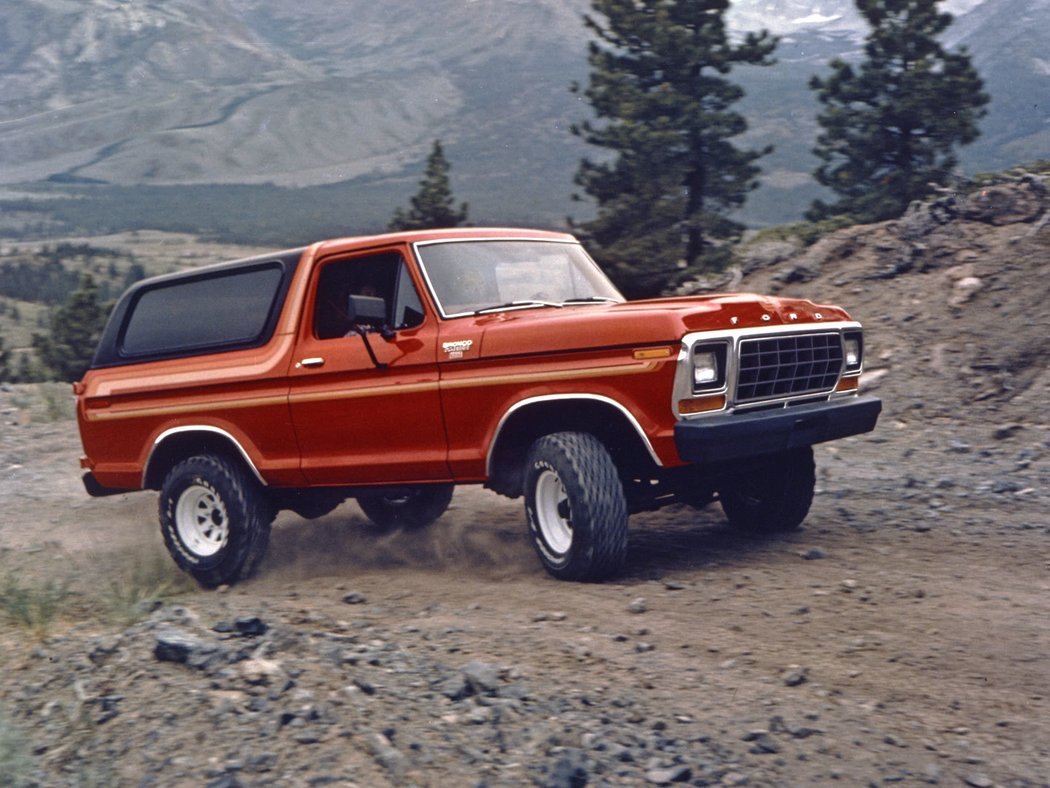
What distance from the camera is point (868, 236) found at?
15586mm

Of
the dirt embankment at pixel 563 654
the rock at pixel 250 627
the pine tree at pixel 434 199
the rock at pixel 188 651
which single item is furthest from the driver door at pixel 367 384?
the pine tree at pixel 434 199

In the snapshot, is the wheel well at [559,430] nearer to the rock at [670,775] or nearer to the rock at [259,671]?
the rock at [259,671]

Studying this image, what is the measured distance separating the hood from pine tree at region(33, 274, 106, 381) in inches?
1785

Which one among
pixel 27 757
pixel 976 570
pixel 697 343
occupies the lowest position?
pixel 976 570

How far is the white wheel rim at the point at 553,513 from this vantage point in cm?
630

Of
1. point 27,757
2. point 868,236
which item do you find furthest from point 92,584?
point 868,236

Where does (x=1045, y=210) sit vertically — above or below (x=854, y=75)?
below

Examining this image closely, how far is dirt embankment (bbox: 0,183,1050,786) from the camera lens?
409 cm

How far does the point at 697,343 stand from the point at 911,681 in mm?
1881

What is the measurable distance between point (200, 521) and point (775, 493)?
3654 millimetres

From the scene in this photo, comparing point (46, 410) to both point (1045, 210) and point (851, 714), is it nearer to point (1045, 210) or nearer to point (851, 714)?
point (1045, 210)

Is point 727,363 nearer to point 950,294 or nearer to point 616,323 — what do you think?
point 616,323

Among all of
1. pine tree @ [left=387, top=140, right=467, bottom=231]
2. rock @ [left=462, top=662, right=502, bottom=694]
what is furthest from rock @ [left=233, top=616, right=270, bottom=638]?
pine tree @ [left=387, top=140, right=467, bottom=231]

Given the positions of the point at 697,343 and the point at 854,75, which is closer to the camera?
the point at 697,343
